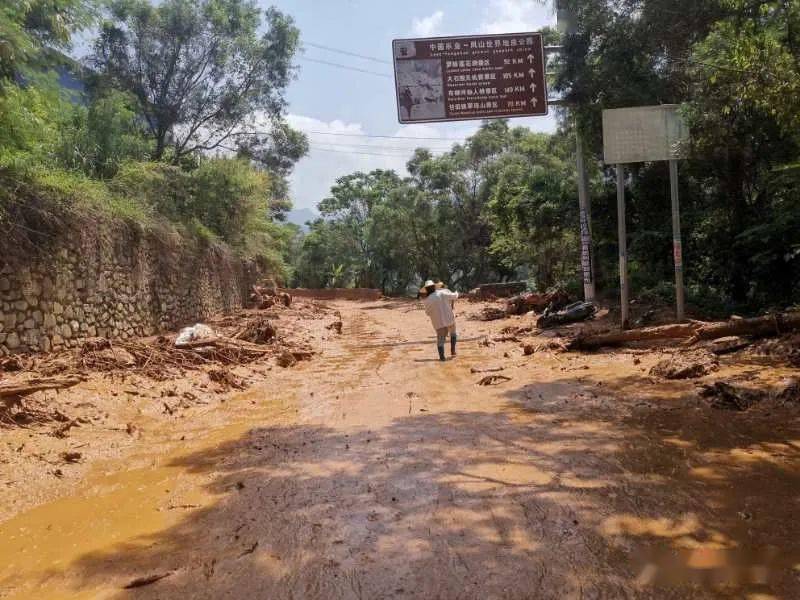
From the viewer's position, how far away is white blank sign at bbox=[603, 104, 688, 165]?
412 inches

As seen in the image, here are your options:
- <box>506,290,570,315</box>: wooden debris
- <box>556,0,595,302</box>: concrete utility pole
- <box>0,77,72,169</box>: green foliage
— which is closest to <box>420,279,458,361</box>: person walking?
<box>556,0,595,302</box>: concrete utility pole

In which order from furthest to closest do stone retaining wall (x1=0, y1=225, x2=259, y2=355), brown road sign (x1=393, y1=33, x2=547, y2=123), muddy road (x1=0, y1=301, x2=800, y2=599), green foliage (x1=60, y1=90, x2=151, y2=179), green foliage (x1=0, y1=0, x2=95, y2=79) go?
brown road sign (x1=393, y1=33, x2=547, y2=123) → green foliage (x1=60, y1=90, x2=151, y2=179) → stone retaining wall (x1=0, y1=225, x2=259, y2=355) → green foliage (x1=0, y1=0, x2=95, y2=79) → muddy road (x1=0, y1=301, x2=800, y2=599)

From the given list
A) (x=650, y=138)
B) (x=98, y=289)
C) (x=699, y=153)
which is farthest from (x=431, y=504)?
(x=699, y=153)

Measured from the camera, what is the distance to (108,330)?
423 inches

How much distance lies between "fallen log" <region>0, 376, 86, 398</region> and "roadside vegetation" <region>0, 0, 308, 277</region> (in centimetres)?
302

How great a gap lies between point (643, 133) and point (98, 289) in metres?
10.3

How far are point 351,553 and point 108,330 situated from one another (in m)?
9.36

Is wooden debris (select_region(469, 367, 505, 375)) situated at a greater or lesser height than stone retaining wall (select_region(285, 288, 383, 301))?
lesser

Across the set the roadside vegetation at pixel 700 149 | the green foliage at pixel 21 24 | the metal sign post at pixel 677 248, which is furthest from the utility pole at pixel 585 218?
the green foliage at pixel 21 24

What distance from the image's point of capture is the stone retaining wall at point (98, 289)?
8.32 meters

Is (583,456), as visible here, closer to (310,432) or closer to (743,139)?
(310,432)

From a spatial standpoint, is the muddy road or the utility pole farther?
the utility pole

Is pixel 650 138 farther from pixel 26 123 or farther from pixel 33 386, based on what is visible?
pixel 33 386

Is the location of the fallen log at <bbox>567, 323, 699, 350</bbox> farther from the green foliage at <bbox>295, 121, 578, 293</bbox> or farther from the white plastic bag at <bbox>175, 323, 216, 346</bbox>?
the green foliage at <bbox>295, 121, 578, 293</bbox>
